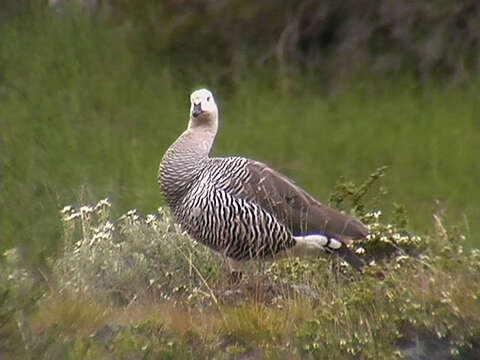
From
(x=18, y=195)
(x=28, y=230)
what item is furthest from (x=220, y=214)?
(x=18, y=195)

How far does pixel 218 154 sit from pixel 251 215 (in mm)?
5271

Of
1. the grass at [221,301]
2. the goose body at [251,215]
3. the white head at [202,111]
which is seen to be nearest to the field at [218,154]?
the grass at [221,301]

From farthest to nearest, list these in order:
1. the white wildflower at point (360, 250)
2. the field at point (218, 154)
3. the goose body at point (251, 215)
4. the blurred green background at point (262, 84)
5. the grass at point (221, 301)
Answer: the blurred green background at point (262, 84) → the white wildflower at point (360, 250) → the goose body at point (251, 215) → the field at point (218, 154) → the grass at point (221, 301)

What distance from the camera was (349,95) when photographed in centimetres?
1521

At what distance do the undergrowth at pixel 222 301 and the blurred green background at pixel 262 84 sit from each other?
4.57 m

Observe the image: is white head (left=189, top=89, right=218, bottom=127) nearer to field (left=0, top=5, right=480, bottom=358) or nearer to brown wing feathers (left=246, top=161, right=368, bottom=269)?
brown wing feathers (left=246, top=161, right=368, bottom=269)

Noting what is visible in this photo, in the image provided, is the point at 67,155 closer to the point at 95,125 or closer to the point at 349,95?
the point at 95,125

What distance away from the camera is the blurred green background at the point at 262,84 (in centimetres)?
1398

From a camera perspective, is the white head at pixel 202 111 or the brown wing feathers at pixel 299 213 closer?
the brown wing feathers at pixel 299 213

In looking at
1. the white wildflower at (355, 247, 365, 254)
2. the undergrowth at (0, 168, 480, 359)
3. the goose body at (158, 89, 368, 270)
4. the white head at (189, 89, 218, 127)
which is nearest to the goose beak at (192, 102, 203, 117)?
the white head at (189, 89, 218, 127)

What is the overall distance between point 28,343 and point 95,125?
7.65 meters

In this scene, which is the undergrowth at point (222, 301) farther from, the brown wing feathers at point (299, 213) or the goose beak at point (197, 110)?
the goose beak at point (197, 110)

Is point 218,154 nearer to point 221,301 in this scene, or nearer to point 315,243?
point 315,243

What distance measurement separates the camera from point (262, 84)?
15430 millimetres
